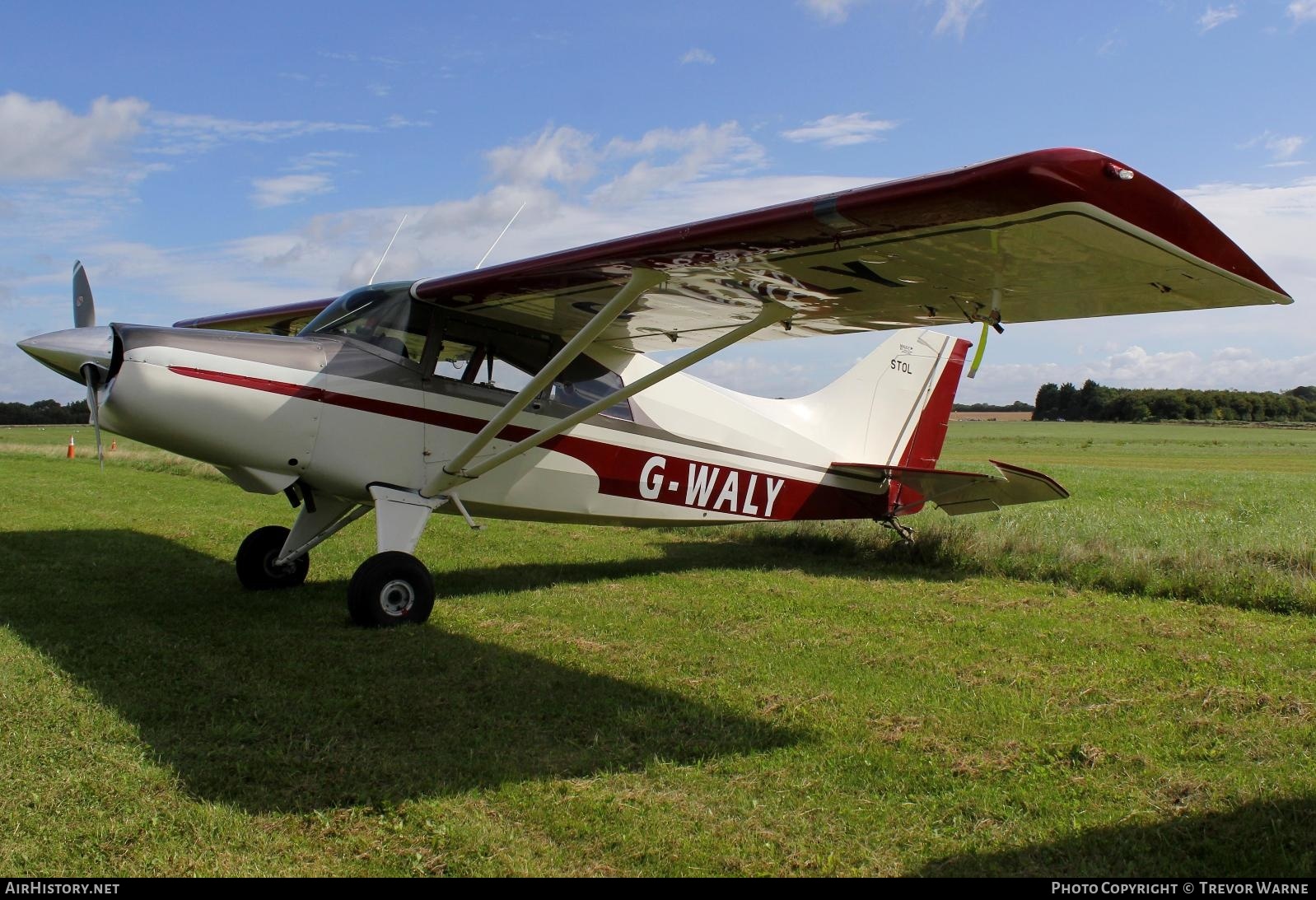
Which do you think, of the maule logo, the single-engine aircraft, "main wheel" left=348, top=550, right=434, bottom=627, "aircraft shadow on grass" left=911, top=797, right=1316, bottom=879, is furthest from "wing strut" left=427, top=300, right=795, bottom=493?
"aircraft shadow on grass" left=911, top=797, right=1316, bottom=879

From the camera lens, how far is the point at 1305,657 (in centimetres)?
537

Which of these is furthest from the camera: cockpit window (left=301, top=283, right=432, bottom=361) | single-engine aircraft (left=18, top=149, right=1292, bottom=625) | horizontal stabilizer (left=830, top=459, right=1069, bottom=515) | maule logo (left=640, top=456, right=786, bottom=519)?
horizontal stabilizer (left=830, top=459, right=1069, bottom=515)

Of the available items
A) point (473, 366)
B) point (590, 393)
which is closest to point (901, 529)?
point (590, 393)

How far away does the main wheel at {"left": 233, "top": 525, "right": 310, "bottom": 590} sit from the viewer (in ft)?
23.7

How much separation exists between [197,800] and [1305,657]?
585 cm

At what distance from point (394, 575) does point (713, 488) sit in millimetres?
3238

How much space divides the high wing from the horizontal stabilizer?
2800mm

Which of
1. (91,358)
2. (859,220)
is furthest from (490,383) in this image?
(859,220)

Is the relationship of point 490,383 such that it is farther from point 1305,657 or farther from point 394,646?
point 1305,657

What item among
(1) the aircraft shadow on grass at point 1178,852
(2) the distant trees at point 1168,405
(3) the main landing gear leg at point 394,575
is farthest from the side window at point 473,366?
(2) the distant trees at point 1168,405

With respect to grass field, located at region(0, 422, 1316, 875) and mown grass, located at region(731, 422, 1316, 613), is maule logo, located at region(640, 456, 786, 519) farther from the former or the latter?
mown grass, located at region(731, 422, 1316, 613)

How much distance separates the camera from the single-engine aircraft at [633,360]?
3711 millimetres

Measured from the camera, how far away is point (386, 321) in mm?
6730

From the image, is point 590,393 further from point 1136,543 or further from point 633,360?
point 1136,543
